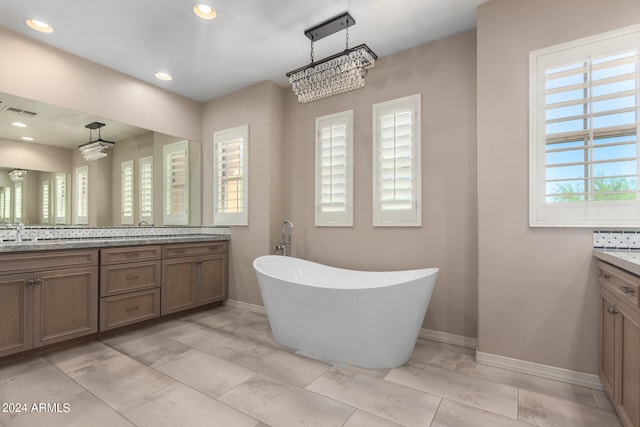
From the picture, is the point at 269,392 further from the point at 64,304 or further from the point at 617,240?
the point at 617,240

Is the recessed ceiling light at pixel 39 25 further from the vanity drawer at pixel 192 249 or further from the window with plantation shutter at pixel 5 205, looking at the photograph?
the vanity drawer at pixel 192 249

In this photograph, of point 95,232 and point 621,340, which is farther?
point 95,232

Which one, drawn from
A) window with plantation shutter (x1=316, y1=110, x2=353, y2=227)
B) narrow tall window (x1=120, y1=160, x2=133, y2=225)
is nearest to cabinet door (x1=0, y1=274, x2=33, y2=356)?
narrow tall window (x1=120, y1=160, x2=133, y2=225)

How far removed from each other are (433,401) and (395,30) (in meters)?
2.82

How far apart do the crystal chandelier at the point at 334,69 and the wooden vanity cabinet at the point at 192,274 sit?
2115mm

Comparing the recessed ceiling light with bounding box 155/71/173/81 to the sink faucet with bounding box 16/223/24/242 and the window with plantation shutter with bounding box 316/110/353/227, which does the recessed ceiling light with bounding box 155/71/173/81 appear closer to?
the window with plantation shutter with bounding box 316/110/353/227

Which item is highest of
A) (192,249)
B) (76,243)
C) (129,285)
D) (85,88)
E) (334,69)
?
(85,88)

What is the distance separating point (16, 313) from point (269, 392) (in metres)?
1.97

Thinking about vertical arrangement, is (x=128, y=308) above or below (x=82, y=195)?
below

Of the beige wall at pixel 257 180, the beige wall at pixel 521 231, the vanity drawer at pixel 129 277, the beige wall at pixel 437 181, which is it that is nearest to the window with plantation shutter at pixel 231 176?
the beige wall at pixel 257 180

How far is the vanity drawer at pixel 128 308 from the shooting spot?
276cm

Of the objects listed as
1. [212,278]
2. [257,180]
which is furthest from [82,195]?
[257,180]

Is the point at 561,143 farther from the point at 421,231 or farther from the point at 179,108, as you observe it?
the point at 179,108

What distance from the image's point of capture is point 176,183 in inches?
157
